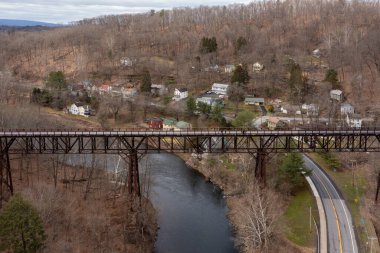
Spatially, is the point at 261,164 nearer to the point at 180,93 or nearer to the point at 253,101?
the point at 253,101

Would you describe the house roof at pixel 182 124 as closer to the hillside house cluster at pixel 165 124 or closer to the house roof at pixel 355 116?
the hillside house cluster at pixel 165 124

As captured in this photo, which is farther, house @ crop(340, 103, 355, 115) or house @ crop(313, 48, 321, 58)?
house @ crop(313, 48, 321, 58)

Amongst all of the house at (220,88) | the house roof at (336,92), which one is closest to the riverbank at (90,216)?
the house at (220,88)

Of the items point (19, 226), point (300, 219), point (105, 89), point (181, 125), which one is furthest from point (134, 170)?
point (105, 89)

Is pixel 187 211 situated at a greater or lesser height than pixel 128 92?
lesser

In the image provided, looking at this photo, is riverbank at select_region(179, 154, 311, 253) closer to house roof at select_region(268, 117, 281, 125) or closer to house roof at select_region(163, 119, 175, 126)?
house roof at select_region(163, 119, 175, 126)

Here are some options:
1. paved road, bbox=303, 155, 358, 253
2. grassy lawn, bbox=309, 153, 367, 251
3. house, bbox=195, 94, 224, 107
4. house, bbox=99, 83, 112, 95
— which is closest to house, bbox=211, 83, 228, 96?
house, bbox=195, 94, 224, 107
